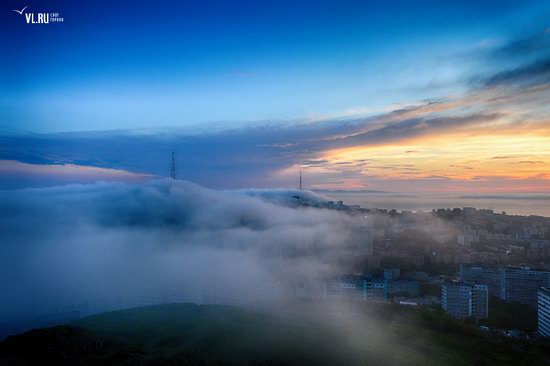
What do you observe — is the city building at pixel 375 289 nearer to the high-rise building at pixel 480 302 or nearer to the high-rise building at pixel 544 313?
the high-rise building at pixel 480 302

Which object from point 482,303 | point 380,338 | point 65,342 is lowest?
point 482,303

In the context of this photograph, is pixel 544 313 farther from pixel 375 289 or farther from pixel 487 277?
pixel 375 289

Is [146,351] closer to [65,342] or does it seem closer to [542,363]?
[65,342]

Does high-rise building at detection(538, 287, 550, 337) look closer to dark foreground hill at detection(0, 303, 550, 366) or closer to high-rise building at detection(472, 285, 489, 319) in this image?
high-rise building at detection(472, 285, 489, 319)

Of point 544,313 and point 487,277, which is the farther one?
point 487,277

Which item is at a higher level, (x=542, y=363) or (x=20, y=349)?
(x=20, y=349)

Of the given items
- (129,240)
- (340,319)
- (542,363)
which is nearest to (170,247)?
(129,240)

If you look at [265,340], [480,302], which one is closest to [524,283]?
[480,302]

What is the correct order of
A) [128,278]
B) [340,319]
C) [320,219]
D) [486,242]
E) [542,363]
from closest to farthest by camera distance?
1. [542,363]
2. [340,319]
3. [128,278]
4. [486,242]
5. [320,219]
